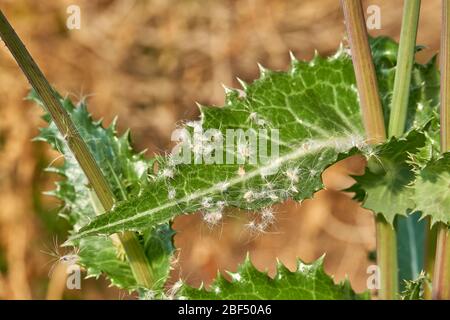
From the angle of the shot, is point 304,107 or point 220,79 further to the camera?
point 220,79

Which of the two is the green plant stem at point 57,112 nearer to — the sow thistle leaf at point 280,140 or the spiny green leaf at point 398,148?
the sow thistle leaf at point 280,140

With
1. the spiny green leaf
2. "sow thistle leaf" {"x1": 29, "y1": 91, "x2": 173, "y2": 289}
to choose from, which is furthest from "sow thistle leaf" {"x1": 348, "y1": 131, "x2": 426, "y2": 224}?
"sow thistle leaf" {"x1": 29, "y1": 91, "x2": 173, "y2": 289}

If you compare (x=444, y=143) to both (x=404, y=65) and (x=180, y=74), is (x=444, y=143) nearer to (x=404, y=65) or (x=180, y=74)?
(x=404, y=65)

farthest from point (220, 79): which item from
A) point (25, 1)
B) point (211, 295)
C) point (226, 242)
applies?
point (211, 295)

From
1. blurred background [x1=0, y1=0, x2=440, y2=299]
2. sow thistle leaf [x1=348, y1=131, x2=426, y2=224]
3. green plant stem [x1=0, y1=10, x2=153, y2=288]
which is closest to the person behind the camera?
green plant stem [x1=0, y1=10, x2=153, y2=288]

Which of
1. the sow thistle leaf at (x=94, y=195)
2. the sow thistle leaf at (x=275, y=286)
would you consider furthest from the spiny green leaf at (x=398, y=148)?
the sow thistle leaf at (x=94, y=195)

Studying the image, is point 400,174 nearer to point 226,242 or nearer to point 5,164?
point 226,242

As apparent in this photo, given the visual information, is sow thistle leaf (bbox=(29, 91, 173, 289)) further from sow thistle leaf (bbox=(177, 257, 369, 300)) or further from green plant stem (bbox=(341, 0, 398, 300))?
green plant stem (bbox=(341, 0, 398, 300))
